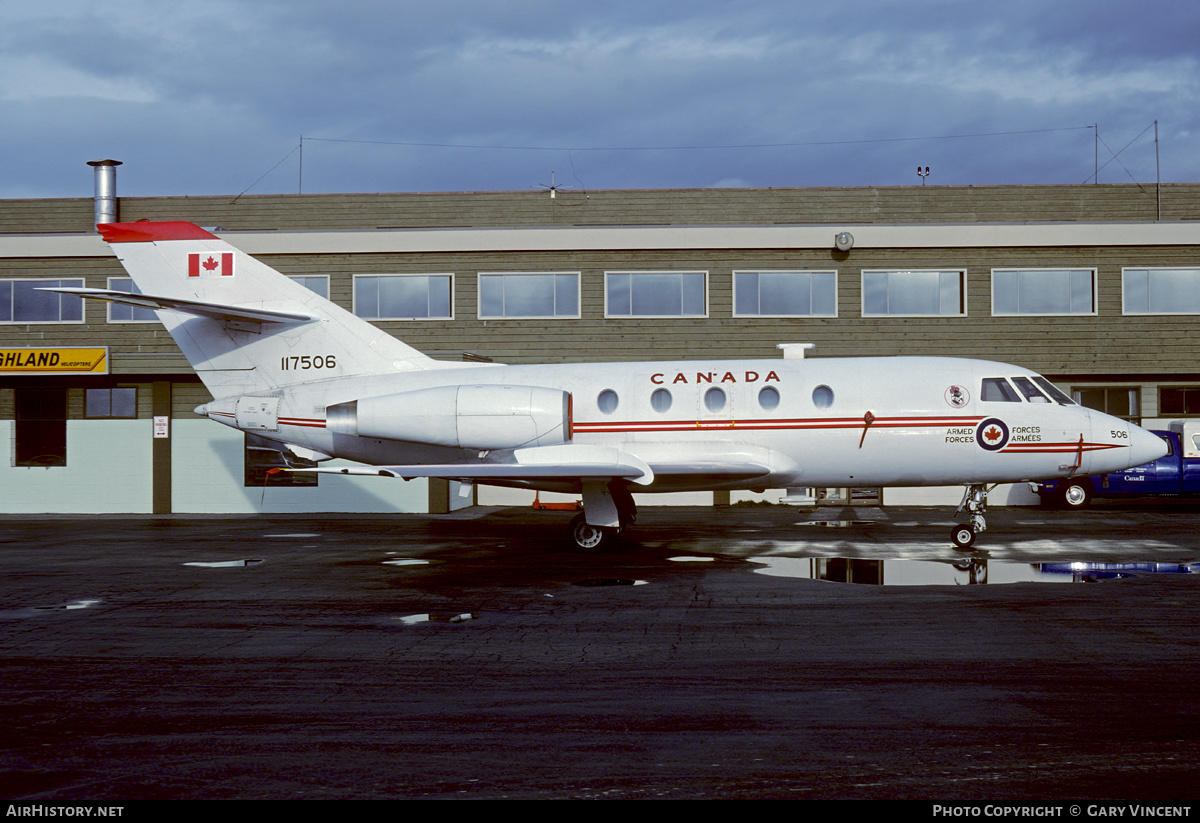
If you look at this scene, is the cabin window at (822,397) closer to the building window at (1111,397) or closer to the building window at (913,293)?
the building window at (913,293)

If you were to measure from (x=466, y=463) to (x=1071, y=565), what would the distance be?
32.4 ft

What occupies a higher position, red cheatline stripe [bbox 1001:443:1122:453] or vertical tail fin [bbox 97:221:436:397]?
vertical tail fin [bbox 97:221:436:397]

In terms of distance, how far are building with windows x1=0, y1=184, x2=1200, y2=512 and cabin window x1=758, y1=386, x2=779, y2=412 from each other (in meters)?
12.3

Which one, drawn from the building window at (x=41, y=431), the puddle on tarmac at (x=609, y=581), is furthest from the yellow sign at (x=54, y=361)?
the puddle on tarmac at (x=609, y=581)

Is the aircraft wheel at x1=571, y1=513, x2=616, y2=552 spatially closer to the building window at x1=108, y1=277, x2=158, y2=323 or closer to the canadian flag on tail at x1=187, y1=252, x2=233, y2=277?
the canadian flag on tail at x1=187, y1=252, x2=233, y2=277

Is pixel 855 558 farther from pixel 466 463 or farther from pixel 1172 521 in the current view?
pixel 1172 521

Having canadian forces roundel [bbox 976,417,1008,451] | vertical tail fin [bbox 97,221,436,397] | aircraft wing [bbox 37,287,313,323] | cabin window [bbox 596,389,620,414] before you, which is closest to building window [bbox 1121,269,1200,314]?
canadian forces roundel [bbox 976,417,1008,451]

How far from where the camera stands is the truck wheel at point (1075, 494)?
27.5 meters

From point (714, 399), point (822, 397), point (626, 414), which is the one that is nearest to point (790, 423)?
point (822, 397)

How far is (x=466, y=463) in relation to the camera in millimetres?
17672

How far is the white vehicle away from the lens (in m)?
16.3

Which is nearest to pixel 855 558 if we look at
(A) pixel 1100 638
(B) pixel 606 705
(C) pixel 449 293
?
(A) pixel 1100 638

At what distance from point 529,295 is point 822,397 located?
14540 millimetres

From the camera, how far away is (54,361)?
29.0m
